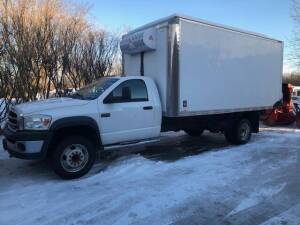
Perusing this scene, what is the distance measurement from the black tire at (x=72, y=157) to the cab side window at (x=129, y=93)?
100 centimetres

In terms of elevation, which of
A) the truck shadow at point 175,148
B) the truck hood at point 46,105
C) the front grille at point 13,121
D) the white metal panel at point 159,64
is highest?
the white metal panel at point 159,64

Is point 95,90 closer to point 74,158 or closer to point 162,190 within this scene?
point 74,158

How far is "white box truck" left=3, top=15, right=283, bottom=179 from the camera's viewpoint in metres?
6.78

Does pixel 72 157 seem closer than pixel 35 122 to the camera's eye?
No

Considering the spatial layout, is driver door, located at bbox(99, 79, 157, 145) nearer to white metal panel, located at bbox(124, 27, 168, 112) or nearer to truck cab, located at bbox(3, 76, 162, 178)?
truck cab, located at bbox(3, 76, 162, 178)

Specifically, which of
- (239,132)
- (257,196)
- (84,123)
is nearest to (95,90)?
(84,123)

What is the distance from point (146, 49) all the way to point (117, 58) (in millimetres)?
11185

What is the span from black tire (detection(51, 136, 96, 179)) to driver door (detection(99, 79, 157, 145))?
19.6 inches

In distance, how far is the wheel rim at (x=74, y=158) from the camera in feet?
22.4

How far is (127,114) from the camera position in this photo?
7.68 metres

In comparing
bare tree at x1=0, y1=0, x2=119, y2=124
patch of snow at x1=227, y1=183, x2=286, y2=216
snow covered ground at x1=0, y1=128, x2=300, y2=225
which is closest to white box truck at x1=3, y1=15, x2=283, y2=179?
snow covered ground at x1=0, y1=128, x2=300, y2=225

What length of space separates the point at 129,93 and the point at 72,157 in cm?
183

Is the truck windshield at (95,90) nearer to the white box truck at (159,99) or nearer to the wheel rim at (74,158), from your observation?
the white box truck at (159,99)

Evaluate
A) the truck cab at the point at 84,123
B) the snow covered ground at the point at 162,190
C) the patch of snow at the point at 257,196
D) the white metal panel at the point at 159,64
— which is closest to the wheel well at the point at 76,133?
the truck cab at the point at 84,123
